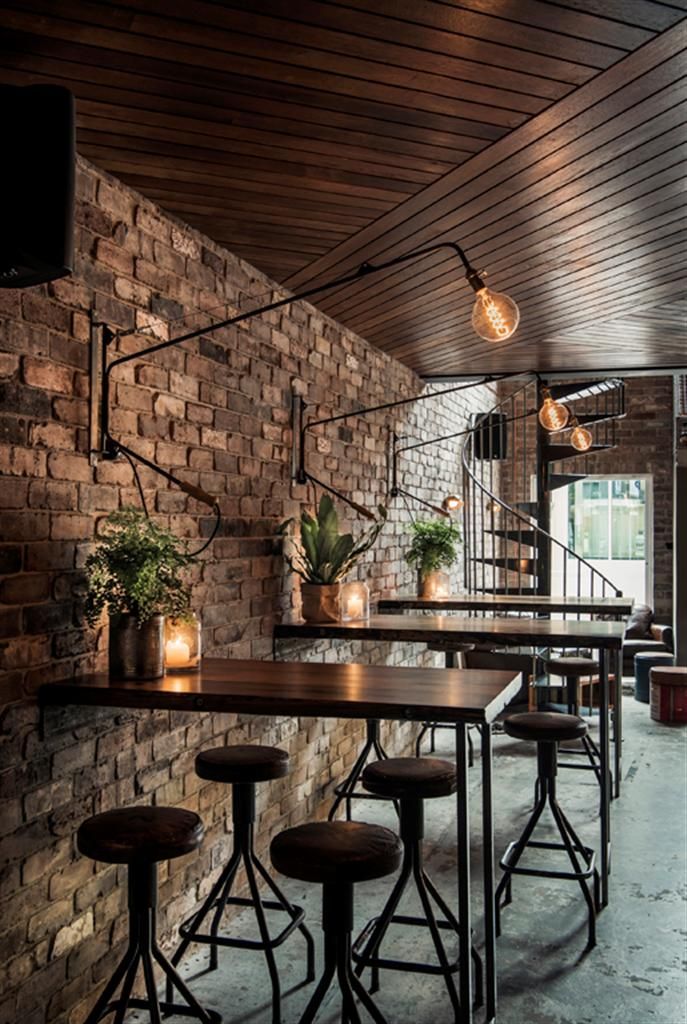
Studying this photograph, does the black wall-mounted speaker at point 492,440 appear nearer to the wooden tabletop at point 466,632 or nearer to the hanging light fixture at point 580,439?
the hanging light fixture at point 580,439

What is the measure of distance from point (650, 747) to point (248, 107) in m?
5.42

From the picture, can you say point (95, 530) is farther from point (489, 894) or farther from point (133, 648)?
point (489, 894)

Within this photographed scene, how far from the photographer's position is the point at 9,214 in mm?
1890

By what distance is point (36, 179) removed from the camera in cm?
191

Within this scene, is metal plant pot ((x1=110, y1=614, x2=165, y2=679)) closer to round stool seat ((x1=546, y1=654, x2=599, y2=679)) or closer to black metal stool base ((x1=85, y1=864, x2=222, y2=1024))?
black metal stool base ((x1=85, y1=864, x2=222, y2=1024))

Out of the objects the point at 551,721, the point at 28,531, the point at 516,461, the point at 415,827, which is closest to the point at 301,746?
the point at 551,721

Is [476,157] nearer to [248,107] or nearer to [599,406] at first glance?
[248,107]

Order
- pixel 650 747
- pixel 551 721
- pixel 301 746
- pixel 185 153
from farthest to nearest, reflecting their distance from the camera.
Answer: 1. pixel 650 747
2. pixel 301 746
3. pixel 551 721
4. pixel 185 153

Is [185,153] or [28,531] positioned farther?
[185,153]

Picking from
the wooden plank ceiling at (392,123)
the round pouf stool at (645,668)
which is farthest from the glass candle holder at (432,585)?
the round pouf stool at (645,668)

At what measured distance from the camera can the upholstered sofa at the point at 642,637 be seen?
9.85 m

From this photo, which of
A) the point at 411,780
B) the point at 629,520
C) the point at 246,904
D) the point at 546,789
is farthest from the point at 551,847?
the point at 629,520

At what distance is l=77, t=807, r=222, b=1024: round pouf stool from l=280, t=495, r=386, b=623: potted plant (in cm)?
194

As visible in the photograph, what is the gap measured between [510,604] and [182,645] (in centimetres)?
284
